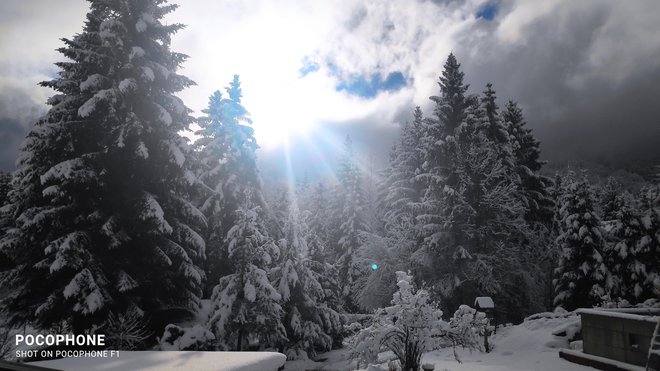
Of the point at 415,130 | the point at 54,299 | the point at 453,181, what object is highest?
the point at 415,130

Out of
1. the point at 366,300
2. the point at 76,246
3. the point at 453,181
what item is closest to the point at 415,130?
the point at 453,181

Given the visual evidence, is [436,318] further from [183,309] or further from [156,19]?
[156,19]

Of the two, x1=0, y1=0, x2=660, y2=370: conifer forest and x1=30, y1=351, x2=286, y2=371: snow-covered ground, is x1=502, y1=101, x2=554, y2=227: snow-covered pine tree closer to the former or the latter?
x1=0, y1=0, x2=660, y2=370: conifer forest

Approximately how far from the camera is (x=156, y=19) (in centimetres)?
1557

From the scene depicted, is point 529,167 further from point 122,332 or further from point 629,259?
point 122,332

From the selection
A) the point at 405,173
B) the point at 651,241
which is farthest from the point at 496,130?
the point at 651,241

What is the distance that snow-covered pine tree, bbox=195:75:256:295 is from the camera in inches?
846

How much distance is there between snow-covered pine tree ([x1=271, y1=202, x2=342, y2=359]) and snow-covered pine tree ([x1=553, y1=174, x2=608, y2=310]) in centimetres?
1752

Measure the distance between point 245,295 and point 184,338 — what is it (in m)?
4.04

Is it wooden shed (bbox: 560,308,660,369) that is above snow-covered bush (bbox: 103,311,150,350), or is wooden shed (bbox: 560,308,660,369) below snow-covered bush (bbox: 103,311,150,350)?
below

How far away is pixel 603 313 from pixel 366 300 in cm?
1540

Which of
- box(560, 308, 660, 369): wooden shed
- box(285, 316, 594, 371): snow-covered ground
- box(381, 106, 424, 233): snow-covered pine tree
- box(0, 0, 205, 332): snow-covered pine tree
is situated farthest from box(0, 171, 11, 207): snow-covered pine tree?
box(560, 308, 660, 369): wooden shed

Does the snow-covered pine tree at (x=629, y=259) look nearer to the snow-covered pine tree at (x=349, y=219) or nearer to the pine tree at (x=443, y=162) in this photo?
the pine tree at (x=443, y=162)

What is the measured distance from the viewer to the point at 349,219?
37.8 meters
